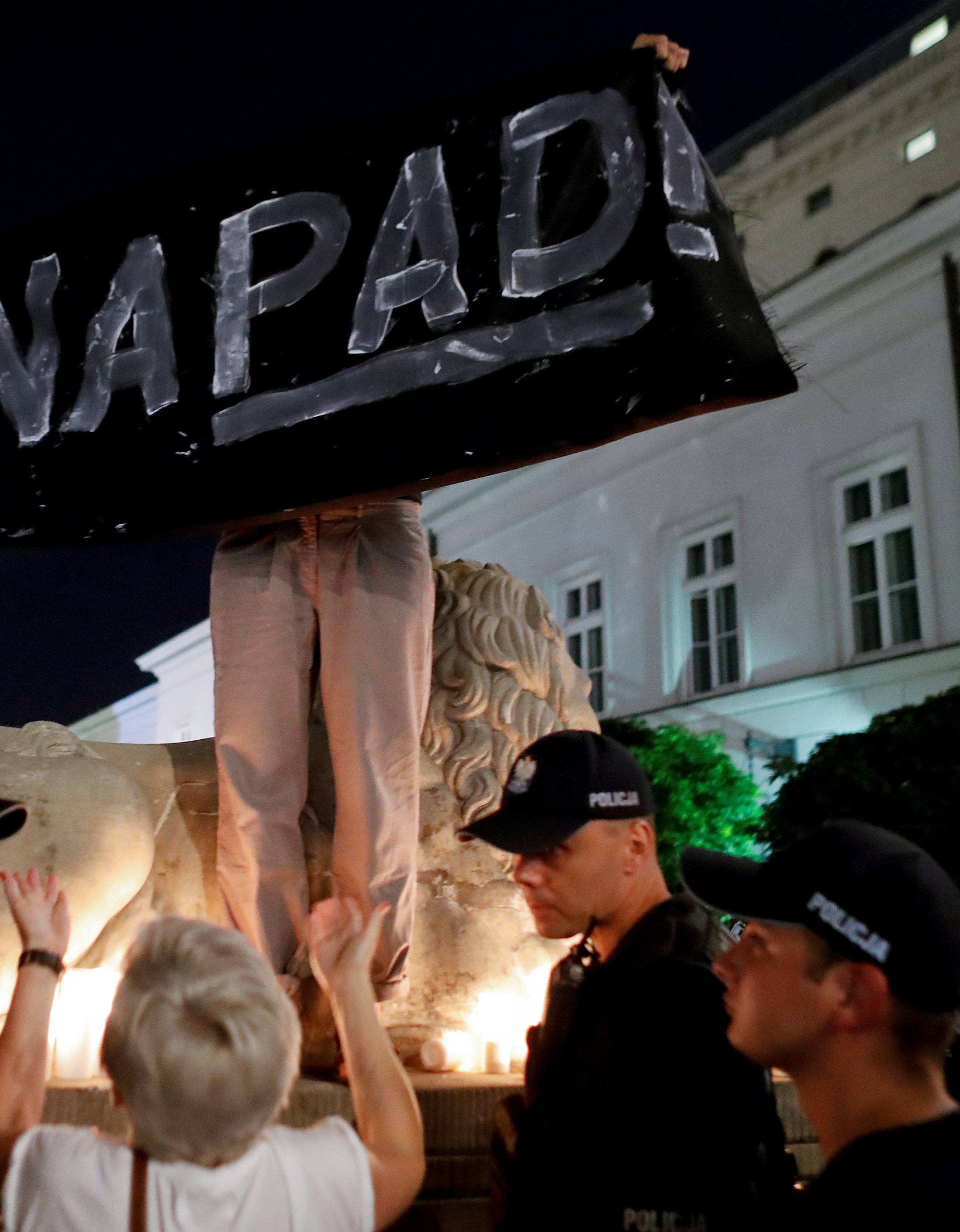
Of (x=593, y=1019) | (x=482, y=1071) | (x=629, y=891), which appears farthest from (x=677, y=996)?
(x=482, y=1071)

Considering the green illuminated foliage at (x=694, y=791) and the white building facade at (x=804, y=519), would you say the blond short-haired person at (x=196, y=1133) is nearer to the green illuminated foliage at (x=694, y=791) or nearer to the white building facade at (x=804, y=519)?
the green illuminated foliage at (x=694, y=791)

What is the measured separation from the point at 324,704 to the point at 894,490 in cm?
1586

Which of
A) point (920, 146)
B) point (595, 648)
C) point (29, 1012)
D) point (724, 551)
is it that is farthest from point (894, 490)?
point (29, 1012)

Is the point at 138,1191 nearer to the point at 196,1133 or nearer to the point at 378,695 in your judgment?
the point at 196,1133

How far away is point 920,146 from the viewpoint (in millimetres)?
23953

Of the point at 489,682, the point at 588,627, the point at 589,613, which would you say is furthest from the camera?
the point at 589,613

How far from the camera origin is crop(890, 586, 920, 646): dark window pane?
17125 mm

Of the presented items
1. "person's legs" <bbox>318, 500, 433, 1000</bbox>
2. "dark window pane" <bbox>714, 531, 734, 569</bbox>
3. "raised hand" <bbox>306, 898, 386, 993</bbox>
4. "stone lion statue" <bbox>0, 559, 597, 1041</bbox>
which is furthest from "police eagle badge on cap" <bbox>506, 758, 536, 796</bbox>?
"dark window pane" <bbox>714, 531, 734, 569</bbox>

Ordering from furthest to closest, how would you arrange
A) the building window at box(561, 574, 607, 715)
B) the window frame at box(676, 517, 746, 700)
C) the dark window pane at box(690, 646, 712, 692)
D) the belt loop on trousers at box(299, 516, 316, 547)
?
1. the building window at box(561, 574, 607, 715)
2. the dark window pane at box(690, 646, 712, 692)
3. the window frame at box(676, 517, 746, 700)
4. the belt loop on trousers at box(299, 516, 316, 547)

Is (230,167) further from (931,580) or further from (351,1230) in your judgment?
(931,580)

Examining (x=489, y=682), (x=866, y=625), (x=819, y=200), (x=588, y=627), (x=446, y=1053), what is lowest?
(x=446, y=1053)

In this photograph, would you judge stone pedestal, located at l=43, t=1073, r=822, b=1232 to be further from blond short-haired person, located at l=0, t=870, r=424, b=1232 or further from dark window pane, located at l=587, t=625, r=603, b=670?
dark window pane, located at l=587, t=625, r=603, b=670

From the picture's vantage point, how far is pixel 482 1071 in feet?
10.7

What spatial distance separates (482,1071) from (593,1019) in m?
1.33
